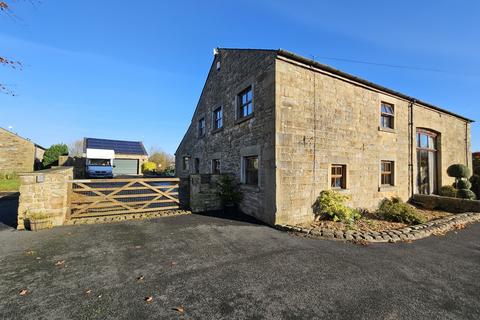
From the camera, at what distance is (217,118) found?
1288 cm

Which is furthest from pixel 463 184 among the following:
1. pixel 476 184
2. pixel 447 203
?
pixel 476 184

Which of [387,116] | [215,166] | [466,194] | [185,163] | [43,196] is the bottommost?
[466,194]

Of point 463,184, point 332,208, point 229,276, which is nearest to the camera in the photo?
point 229,276

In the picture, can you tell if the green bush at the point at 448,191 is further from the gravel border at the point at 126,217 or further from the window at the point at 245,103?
the gravel border at the point at 126,217

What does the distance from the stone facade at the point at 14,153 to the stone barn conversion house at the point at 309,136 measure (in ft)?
74.8

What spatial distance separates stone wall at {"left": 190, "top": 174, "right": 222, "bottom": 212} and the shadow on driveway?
5.76m

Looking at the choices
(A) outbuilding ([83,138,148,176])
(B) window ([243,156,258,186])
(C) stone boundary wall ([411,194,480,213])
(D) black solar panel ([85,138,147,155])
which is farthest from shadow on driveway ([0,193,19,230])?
(D) black solar panel ([85,138,147,155])

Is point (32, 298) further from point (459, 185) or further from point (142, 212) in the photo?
point (459, 185)

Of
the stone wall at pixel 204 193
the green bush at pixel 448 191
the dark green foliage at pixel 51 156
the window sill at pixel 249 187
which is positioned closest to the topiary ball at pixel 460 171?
the green bush at pixel 448 191

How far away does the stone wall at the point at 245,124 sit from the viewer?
24.6 feet

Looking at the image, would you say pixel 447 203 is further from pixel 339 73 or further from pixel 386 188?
pixel 339 73

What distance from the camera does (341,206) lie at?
7.79 meters

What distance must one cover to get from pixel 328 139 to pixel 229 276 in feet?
21.8

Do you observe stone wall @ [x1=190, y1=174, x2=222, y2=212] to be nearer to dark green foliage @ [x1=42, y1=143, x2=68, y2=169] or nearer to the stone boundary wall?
the stone boundary wall
